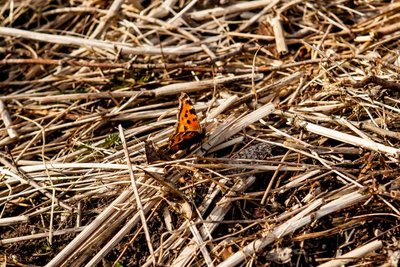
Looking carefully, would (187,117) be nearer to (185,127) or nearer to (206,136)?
(185,127)

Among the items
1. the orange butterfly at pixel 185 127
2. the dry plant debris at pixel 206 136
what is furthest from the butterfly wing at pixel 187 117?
the dry plant debris at pixel 206 136

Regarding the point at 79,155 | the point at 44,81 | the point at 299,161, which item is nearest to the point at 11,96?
the point at 44,81

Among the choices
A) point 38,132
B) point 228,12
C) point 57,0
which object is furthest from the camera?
point 57,0

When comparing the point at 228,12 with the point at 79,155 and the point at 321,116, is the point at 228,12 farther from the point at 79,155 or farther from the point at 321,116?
the point at 79,155

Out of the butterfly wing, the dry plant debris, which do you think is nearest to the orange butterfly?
the butterfly wing

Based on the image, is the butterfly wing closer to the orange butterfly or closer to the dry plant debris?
the orange butterfly

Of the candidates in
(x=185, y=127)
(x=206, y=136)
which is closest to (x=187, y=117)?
(x=185, y=127)

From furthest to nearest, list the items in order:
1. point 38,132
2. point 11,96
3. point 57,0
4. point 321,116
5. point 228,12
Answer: point 57,0 < point 228,12 < point 11,96 < point 38,132 < point 321,116
